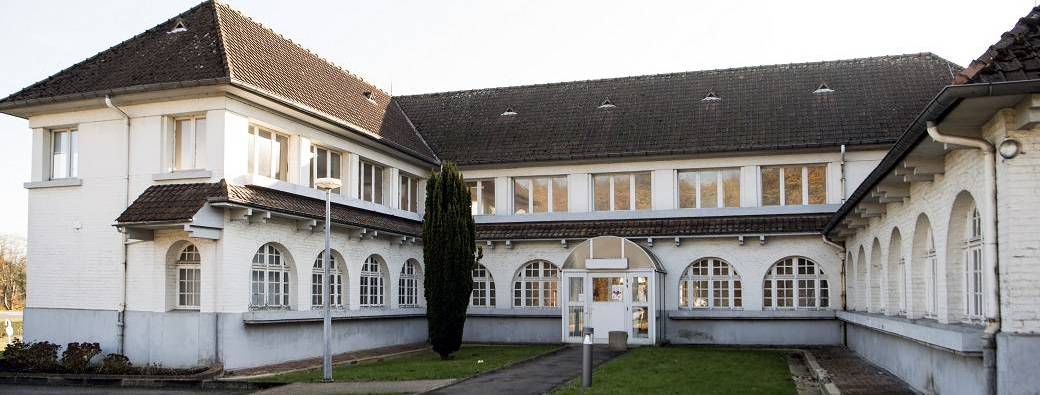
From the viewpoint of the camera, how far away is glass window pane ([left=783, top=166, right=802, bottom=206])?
26109mm

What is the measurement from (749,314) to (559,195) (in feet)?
21.2

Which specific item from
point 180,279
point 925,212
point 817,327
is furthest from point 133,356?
point 817,327

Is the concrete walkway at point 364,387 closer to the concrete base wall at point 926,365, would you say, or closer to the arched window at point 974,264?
the concrete base wall at point 926,365

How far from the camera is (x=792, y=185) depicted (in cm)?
2619

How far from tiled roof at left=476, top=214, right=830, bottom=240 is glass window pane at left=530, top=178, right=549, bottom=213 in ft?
2.04

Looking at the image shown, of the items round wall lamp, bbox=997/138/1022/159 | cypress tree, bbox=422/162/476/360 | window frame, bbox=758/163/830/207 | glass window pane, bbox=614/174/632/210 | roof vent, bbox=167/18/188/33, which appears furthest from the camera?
glass window pane, bbox=614/174/632/210

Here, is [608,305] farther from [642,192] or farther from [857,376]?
[857,376]

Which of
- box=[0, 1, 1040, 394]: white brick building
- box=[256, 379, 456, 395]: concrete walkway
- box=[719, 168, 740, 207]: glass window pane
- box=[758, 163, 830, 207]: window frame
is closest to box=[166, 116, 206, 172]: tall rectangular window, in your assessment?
box=[0, 1, 1040, 394]: white brick building

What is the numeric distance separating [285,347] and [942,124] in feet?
46.4

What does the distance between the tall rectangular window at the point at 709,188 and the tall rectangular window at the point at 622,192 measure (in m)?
1.03

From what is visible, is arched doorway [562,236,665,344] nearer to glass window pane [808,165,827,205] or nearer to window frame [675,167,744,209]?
window frame [675,167,744,209]

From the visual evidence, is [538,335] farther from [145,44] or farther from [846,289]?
[145,44]

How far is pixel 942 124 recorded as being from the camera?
9891mm

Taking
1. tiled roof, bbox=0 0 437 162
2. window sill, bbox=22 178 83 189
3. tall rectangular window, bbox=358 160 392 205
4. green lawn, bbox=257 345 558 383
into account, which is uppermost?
tiled roof, bbox=0 0 437 162
